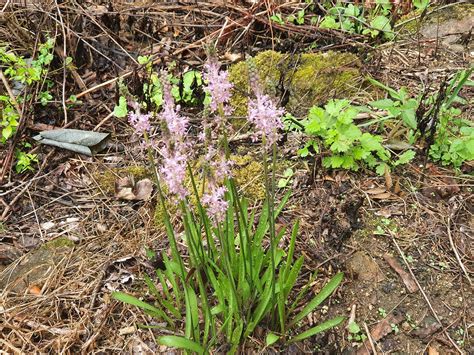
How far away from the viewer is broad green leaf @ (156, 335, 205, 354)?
2.03m

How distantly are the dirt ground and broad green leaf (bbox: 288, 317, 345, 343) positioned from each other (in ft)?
0.48

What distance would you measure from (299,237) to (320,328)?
0.81 metres

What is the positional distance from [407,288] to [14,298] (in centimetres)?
233

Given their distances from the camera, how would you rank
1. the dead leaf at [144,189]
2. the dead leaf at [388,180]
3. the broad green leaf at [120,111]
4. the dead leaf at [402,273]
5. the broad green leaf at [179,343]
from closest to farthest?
the broad green leaf at [179,343], the dead leaf at [402,273], the dead leaf at [388,180], the dead leaf at [144,189], the broad green leaf at [120,111]

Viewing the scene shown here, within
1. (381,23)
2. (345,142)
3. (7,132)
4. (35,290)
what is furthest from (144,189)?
(381,23)

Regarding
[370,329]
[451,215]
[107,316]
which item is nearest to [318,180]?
[451,215]

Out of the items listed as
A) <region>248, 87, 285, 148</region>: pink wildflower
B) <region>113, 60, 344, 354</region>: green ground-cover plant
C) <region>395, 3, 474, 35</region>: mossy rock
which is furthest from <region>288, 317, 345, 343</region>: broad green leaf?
<region>395, 3, 474, 35</region>: mossy rock

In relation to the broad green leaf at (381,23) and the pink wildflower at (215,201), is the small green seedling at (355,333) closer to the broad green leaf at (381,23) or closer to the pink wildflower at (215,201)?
the pink wildflower at (215,201)

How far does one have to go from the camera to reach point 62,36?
447cm

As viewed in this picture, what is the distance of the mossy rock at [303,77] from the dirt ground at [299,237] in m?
0.27

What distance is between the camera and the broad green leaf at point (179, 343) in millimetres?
2027

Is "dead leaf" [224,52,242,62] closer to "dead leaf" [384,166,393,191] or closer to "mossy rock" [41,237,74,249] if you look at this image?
"dead leaf" [384,166,393,191]

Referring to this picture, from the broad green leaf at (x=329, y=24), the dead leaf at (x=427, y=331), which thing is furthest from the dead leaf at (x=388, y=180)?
the broad green leaf at (x=329, y=24)

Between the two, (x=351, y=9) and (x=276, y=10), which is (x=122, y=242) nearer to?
(x=276, y=10)
